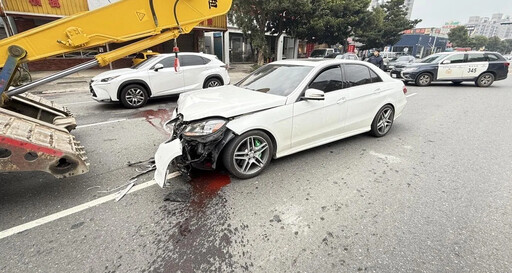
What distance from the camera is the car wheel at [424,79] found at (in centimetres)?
1166

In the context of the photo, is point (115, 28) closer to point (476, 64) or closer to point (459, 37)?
point (476, 64)

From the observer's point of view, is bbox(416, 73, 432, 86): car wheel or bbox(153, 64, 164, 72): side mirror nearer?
bbox(153, 64, 164, 72): side mirror

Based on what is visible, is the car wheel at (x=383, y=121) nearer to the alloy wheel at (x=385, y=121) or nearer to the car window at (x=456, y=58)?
the alloy wheel at (x=385, y=121)

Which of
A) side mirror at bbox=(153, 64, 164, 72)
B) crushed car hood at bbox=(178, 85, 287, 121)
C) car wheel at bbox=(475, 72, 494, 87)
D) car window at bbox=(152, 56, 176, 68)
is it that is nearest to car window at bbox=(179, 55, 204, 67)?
car window at bbox=(152, 56, 176, 68)

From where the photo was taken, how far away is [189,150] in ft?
9.90

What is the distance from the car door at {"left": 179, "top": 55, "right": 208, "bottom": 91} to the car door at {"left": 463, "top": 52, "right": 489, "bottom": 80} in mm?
11807

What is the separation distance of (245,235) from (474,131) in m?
5.70

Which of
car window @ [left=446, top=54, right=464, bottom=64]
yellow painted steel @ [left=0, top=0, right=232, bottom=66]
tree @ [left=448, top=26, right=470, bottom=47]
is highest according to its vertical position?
tree @ [left=448, top=26, right=470, bottom=47]

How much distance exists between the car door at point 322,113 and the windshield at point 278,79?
0.23 m

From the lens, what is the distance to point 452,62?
1133 centimetres

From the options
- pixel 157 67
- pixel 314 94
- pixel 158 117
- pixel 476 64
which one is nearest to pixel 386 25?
pixel 476 64

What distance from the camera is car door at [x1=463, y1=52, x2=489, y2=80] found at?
1125 cm

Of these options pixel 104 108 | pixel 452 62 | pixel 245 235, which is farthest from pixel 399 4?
pixel 245 235

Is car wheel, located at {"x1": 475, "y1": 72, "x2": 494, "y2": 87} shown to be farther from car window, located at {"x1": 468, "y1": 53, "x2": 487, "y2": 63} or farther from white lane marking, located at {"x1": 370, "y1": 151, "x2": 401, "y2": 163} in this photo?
white lane marking, located at {"x1": 370, "y1": 151, "x2": 401, "y2": 163}
